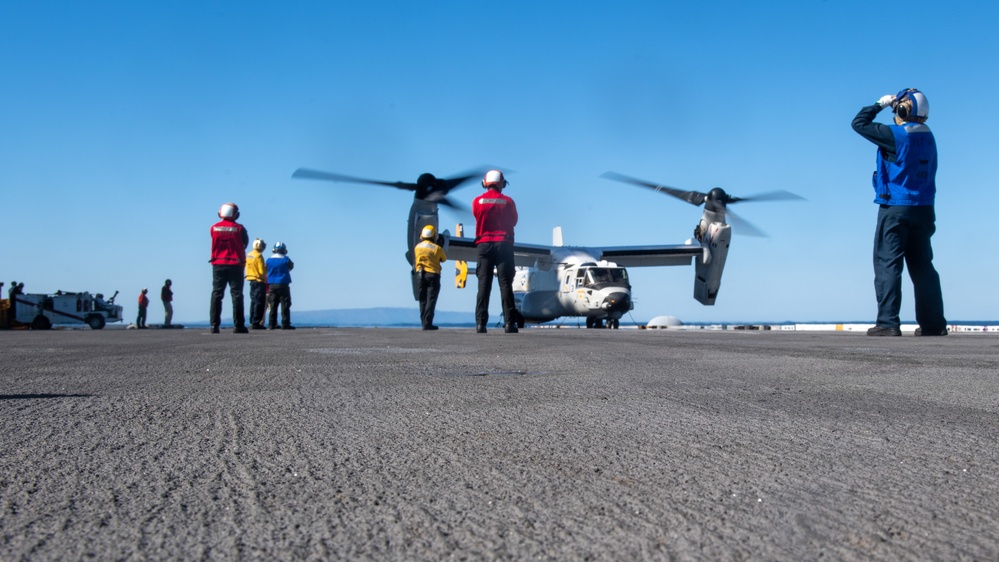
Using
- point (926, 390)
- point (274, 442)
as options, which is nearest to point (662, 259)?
point (926, 390)

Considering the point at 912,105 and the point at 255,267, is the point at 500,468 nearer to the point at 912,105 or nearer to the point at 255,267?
the point at 912,105

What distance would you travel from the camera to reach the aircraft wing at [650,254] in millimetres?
31047

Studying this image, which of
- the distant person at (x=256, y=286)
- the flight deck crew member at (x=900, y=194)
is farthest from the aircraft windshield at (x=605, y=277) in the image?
the flight deck crew member at (x=900, y=194)

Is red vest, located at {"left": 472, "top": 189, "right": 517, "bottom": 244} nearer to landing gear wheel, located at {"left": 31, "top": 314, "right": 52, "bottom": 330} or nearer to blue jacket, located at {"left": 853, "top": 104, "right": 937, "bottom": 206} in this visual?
blue jacket, located at {"left": 853, "top": 104, "right": 937, "bottom": 206}

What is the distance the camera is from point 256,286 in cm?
1966

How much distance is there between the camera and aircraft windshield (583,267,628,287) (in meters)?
27.5

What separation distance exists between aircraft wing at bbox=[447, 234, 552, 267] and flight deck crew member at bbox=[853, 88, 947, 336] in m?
19.2

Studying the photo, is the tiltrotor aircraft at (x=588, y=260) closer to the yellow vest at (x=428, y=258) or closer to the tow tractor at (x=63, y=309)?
the yellow vest at (x=428, y=258)

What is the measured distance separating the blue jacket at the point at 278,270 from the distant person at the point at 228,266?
19.3 feet

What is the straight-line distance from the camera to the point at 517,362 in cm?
643

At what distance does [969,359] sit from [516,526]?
5720 mm

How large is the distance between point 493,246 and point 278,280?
8.95 meters

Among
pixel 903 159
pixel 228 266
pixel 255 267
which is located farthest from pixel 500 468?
pixel 255 267

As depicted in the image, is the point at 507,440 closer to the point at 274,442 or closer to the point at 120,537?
the point at 274,442
